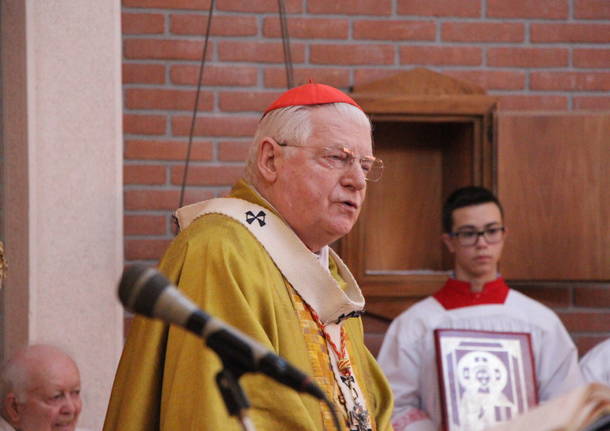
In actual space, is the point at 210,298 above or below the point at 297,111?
below

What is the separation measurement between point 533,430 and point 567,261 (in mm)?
3481

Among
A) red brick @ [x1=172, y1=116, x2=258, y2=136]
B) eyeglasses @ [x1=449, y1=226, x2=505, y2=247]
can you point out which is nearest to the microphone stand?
eyeglasses @ [x1=449, y1=226, x2=505, y2=247]

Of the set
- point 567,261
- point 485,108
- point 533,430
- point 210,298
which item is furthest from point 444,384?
point 533,430

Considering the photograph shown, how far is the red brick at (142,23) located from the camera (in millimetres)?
4410

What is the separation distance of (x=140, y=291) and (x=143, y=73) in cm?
332

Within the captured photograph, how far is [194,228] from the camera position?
2.48 meters

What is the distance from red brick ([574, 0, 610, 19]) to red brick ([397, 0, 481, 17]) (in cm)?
50

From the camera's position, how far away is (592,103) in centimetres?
473

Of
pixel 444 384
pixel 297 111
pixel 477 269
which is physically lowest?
pixel 444 384

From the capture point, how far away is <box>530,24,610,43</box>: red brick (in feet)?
15.5

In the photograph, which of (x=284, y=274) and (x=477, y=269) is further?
(x=477, y=269)

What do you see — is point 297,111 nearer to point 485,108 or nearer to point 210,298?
point 210,298

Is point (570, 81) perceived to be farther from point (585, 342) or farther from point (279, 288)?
point (279, 288)

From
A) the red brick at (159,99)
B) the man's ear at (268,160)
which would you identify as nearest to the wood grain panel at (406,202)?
the red brick at (159,99)
